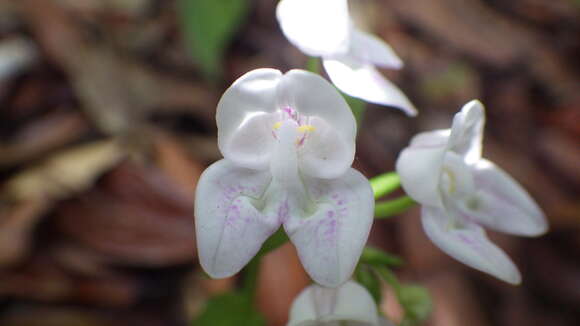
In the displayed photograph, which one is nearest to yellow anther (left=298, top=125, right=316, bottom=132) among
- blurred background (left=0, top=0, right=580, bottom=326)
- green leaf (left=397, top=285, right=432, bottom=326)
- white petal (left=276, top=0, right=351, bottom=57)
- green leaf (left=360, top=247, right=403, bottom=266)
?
white petal (left=276, top=0, right=351, bottom=57)

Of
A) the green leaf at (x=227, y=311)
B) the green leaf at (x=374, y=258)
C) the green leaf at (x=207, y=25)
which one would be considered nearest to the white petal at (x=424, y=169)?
the green leaf at (x=374, y=258)

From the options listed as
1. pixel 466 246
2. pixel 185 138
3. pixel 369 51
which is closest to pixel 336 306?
pixel 466 246

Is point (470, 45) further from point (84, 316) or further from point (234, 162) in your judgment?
point (234, 162)

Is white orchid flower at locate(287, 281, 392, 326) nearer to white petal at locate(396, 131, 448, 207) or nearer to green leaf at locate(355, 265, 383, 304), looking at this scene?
green leaf at locate(355, 265, 383, 304)

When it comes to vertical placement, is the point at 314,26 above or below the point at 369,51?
above

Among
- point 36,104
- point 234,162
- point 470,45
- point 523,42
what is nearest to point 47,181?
point 36,104

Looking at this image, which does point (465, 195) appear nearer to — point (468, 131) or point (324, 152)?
point (468, 131)

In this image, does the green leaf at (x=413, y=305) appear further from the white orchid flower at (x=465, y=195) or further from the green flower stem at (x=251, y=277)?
the green flower stem at (x=251, y=277)
